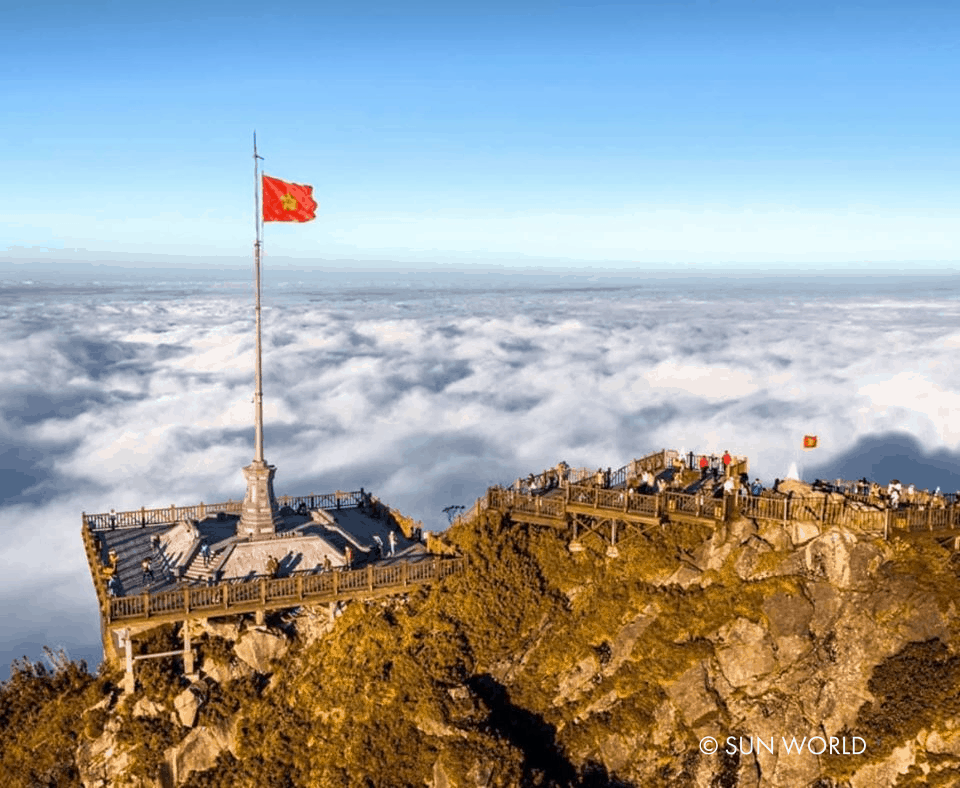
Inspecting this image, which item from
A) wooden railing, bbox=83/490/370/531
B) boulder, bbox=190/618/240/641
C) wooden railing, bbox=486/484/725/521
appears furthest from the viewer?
wooden railing, bbox=83/490/370/531

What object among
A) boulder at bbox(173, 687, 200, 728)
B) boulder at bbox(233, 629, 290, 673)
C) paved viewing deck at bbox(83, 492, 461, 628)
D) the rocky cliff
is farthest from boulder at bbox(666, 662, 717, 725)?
boulder at bbox(173, 687, 200, 728)

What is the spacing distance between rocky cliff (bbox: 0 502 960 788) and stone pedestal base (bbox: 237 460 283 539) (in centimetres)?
463

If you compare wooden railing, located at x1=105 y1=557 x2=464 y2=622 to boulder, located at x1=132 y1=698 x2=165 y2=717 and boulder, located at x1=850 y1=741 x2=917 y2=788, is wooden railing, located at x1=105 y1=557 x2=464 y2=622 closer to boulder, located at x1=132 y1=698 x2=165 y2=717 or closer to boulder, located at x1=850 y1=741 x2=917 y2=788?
boulder, located at x1=132 y1=698 x2=165 y2=717

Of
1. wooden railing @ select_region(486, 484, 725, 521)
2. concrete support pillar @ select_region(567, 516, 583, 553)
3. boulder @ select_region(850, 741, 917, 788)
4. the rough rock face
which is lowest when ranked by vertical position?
the rough rock face

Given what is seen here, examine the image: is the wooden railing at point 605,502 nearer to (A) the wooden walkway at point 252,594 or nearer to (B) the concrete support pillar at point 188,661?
(A) the wooden walkway at point 252,594

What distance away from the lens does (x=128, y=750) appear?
30.3 metres

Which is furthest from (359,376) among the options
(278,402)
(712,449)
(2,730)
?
(2,730)

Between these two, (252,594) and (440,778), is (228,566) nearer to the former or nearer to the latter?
(252,594)

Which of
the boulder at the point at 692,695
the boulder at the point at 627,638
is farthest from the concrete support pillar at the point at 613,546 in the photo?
the boulder at the point at 692,695

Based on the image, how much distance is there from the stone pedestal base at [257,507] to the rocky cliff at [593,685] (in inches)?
182

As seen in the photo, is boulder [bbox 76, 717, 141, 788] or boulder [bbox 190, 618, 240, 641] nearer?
boulder [bbox 76, 717, 141, 788]

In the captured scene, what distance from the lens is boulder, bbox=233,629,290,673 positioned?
32.3 metres

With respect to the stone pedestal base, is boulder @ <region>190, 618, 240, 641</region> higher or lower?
lower

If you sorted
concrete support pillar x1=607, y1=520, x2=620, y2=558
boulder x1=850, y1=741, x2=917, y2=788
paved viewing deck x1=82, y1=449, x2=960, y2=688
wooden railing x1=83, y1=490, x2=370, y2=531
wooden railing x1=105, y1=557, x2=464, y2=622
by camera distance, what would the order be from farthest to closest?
wooden railing x1=83, y1=490, x2=370, y2=531, concrete support pillar x1=607, y1=520, x2=620, y2=558, paved viewing deck x1=82, y1=449, x2=960, y2=688, wooden railing x1=105, y1=557, x2=464, y2=622, boulder x1=850, y1=741, x2=917, y2=788
